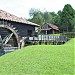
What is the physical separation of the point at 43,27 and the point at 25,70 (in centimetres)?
5672

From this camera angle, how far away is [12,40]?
925 inches

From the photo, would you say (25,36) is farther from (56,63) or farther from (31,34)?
(56,63)

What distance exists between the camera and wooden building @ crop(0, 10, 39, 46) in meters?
21.2

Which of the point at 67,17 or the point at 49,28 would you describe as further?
the point at 49,28

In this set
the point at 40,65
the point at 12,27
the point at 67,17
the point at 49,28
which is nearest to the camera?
the point at 40,65

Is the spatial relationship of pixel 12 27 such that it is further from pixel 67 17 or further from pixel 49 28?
pixel 49 28

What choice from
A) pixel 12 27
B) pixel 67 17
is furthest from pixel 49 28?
pixel 12 27

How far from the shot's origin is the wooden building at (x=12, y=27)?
21.2 meters

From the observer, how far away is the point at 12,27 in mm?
21672

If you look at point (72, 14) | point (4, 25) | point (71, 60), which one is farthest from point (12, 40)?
point (72, 14)

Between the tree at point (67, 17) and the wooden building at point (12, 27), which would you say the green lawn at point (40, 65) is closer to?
the wooden building at point (12, 27)

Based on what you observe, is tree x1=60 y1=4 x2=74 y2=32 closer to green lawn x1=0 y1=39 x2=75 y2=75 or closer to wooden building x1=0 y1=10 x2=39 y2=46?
wooden building x1=0 y1=10 x2=39 y2=46

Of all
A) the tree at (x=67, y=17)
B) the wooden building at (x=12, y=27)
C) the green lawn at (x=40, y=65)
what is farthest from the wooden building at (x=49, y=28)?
the green lawn at (x=40, y=65)

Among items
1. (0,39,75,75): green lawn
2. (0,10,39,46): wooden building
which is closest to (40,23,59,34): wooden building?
(0,10,39,46): wooden building
